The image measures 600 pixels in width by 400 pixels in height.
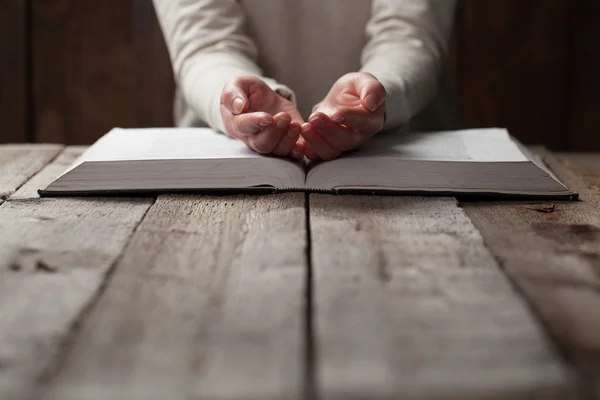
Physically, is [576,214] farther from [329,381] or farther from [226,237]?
[329,381]

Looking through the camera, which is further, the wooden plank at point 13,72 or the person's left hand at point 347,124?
the wooden plank at point 13,72

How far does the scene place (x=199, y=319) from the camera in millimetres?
577

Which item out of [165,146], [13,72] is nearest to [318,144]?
[165,146]

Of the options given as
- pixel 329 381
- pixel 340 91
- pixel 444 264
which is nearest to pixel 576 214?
pixel 444 264

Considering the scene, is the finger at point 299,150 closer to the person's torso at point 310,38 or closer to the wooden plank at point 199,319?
the wooden plank at point 199,319

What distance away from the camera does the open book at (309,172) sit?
971 millimetres

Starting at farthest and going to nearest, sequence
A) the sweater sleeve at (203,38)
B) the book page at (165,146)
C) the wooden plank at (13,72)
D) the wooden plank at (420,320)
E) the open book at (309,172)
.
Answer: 1. the wooden plank at (13,72)
2. the sweater sleeve at (203,38)
3. the book page at (165,146)
4. the open book at (309,172)
5. the wooden plank at (420,320)

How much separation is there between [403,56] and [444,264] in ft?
2.68

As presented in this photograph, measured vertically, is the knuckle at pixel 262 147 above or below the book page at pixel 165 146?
above

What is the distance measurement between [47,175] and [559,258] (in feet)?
2.49

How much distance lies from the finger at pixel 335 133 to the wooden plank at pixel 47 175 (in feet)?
1.22

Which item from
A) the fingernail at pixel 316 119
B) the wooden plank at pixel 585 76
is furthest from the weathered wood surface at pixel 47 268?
the wooden plank at pixel 585 76

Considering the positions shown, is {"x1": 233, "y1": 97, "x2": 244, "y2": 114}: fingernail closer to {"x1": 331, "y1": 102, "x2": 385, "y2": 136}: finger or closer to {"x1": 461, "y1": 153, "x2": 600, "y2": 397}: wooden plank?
{"x1": 331, "y1": 102, "x2": 385, "y2": 136}: finger

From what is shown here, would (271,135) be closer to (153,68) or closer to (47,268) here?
(47,268)
